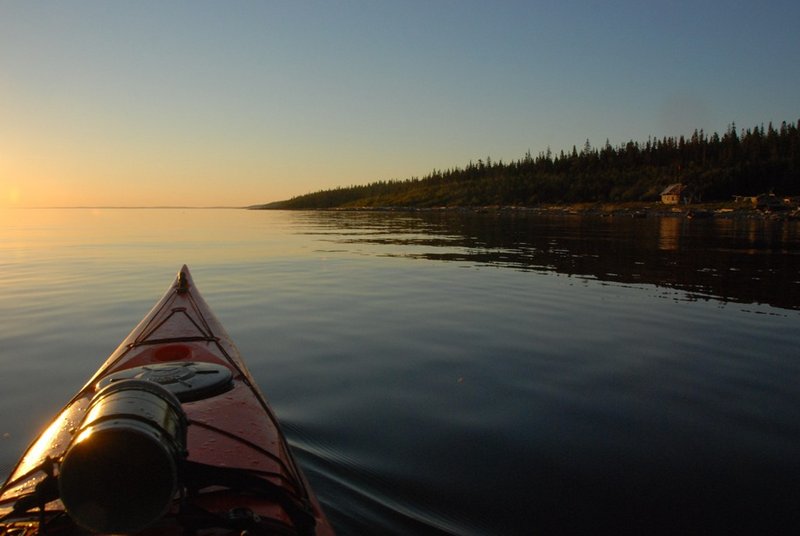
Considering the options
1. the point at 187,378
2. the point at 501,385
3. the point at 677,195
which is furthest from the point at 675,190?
the point at 187,378

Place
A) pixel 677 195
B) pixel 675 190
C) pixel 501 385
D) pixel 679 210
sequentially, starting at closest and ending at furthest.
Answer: pixel 501 385 < pixel 679 210 < pixel 677 195 < pixel 675 190

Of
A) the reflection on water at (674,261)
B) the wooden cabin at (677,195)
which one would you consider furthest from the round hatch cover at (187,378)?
the wooden cabin at (677,195)

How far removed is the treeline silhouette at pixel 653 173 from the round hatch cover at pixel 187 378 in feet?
378

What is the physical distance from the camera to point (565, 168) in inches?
6230

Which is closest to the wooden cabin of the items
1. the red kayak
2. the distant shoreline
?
the distant shoreline

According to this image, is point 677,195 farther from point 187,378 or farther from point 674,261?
point 187,378

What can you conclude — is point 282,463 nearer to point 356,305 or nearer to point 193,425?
point 193,425

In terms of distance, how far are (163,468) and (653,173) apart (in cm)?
14102

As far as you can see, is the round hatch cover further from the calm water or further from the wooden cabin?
the wooden cabin

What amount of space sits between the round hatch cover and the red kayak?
1 cm

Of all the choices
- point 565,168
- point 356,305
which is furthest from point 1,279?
point 565,168

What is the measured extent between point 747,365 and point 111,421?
9883 millimetres

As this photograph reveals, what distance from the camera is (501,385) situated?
8.23 m

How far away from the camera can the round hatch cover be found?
4.36 metres
